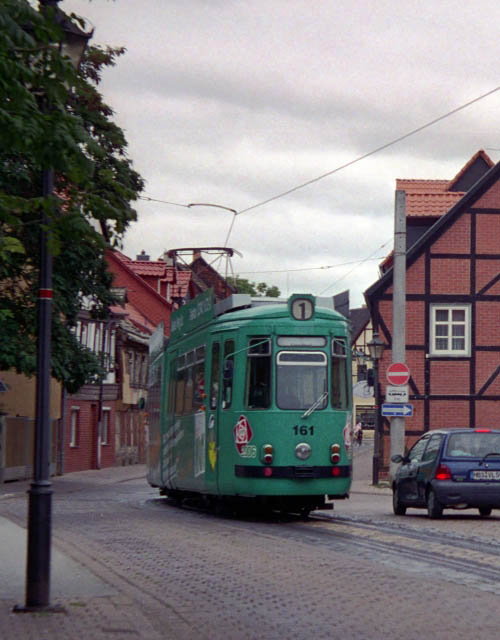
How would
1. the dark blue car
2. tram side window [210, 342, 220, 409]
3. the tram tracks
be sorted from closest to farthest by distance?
1. the tram tracks
2. tram side window [210, 342, 220, 409]
3. the dark blue car

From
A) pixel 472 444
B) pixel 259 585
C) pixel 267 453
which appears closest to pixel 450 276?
pixel 472 444

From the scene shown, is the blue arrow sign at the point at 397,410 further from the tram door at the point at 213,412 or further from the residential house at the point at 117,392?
the residential house at the point at 117,392

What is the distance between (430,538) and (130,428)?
45925mm

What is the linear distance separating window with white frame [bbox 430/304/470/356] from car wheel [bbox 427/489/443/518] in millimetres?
20867

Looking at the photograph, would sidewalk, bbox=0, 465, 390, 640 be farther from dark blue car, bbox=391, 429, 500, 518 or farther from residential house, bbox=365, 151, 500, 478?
residential house, bbox=365, 151, 500, 478

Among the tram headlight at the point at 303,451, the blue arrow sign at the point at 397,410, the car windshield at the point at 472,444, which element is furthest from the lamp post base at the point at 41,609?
the blue arrow sign at the point at 397,410

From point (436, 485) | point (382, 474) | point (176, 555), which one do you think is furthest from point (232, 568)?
point (382, 474)

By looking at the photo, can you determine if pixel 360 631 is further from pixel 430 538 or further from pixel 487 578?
pixel 430 538

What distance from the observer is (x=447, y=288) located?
4181cm

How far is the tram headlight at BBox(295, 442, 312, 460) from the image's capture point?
19.1 m

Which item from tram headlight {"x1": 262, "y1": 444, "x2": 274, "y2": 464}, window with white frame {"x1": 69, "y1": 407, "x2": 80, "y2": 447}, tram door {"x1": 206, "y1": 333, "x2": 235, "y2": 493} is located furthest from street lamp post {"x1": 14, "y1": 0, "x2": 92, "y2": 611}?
window with white frame {"x1": 69, "y1": 407, "x2": 80, "y2": 447}

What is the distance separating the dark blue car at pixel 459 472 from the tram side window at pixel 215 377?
11.6ft

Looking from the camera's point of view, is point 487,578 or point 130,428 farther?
point 130,428

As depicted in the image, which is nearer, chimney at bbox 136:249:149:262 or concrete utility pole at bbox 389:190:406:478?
concrete utility pole at bbox 389:190:406:478
